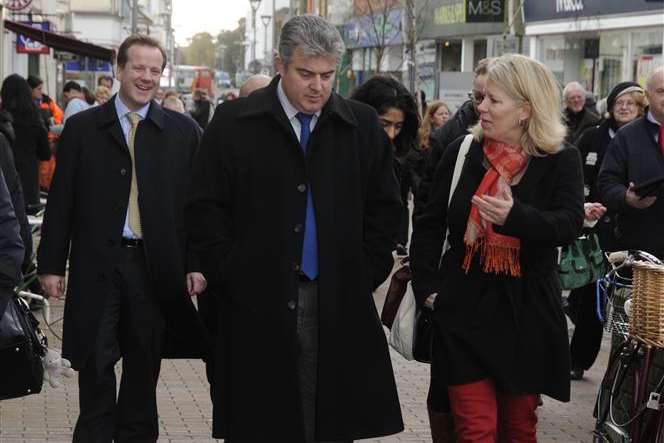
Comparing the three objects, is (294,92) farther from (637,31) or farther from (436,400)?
(637,31)

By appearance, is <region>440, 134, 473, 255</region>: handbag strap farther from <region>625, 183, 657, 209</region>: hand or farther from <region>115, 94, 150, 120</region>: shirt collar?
<region>625, 183, 657, 209</region>: hand

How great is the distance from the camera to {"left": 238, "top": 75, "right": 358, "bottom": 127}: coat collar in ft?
16.9

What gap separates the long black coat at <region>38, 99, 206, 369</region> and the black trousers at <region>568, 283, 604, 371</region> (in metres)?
3.26

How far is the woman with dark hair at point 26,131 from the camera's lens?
1380 centimetres

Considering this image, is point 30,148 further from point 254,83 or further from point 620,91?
point 620,91

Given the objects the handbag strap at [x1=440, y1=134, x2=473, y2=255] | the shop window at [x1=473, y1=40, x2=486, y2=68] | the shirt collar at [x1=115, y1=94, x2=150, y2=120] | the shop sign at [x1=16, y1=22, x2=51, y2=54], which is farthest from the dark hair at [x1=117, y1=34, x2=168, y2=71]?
the shop window at [x1=473, y1=40, x2=486, y2=68]

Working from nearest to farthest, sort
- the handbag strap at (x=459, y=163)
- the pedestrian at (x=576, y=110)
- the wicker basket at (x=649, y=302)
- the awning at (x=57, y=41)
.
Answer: the wicker basket at (x=649, y=302) < the handbag strap at (x=459, y=163) < the pedestrian at (x=576, y=110) < the awning at (x=57, y=41)

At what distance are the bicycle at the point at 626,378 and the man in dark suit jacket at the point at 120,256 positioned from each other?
183cm

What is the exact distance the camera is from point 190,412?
817 cm

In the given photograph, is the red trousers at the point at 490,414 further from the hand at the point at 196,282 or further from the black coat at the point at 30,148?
the black coat at the point at 30,148

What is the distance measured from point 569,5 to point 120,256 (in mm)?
31074

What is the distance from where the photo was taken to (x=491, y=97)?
214 inches

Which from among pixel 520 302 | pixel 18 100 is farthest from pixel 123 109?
pixel 18 100

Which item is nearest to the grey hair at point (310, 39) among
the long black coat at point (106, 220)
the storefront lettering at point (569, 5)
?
the long black coat at point (106, 220)
